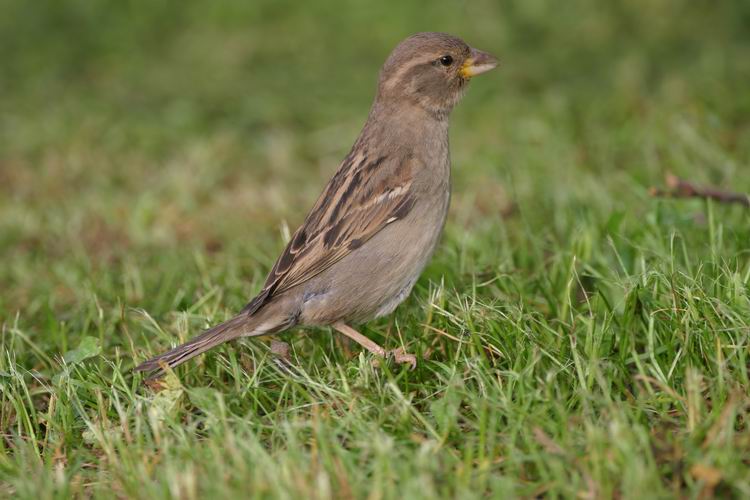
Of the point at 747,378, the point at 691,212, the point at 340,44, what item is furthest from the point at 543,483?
the point at 340,44

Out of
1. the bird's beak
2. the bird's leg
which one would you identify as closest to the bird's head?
the bird's beak

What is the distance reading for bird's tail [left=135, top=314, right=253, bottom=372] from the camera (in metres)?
4.36

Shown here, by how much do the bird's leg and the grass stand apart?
0.08m

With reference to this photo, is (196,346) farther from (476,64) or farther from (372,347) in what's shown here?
(476,64)

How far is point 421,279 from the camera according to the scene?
5.49m

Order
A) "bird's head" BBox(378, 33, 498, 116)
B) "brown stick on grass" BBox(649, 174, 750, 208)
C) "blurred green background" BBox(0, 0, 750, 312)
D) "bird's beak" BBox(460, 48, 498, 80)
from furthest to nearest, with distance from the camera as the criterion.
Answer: "blurred green background" BBox(0, 0, 750, 312) → "bird's beak" BBox(460, 48, 498, 80) → "bird's head" BBox(378, 33, 498, 116) → "brown stick on grass" BBox(649, 174, 750, 208)

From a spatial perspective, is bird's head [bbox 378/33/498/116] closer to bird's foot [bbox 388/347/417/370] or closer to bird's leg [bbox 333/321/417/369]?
bird's leg [bbox 333/321/417/369]

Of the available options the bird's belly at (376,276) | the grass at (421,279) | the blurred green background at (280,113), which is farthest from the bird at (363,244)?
the blurred green background at (280,113)

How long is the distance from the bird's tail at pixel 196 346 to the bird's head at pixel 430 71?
1547mm

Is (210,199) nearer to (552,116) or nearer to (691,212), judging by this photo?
(552,116)

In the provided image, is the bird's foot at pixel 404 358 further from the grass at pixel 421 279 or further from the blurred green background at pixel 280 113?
the blurred green background at pixel 280 113

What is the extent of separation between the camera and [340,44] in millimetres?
11203

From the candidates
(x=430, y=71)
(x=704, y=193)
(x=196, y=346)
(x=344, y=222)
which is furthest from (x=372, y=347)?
(x=704, y=193)

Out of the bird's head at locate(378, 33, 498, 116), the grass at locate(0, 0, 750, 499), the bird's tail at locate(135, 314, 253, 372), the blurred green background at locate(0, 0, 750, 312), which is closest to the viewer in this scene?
the grass at locate(0, 0, 750, 499)
